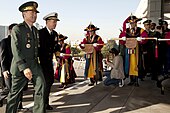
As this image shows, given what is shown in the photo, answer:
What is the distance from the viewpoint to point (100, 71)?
Answer: 25.6 ft

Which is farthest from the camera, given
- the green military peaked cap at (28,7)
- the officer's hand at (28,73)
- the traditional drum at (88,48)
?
the traditional drum at (88,48)

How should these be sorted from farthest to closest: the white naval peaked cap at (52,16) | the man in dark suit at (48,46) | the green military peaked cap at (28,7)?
the white naval peaked cap at (52,16) < the man in dark suit at (48,46) < the green military peaked cap at (28,7)

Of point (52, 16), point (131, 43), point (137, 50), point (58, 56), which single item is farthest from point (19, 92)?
point (137, 50)

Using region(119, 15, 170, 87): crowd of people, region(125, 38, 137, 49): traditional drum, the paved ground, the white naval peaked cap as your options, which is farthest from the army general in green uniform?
region(125, 38, 137, 49): traditional drum

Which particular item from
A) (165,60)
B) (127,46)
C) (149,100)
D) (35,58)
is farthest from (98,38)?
(35,58)

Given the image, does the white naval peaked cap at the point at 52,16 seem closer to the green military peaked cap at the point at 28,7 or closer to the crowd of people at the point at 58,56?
the crowd of people at the point at 58,56

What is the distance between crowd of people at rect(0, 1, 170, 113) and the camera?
11.2 feet

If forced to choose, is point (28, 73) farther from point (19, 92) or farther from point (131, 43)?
point (131, 43)

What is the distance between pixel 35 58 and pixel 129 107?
7.22 ft

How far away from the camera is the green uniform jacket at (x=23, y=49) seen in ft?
10.8

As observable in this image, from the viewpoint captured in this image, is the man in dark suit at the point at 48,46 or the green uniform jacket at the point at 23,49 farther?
the man in dark suit at the point at 48,46

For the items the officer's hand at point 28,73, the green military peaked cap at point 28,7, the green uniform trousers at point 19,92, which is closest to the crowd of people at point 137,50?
the green military peaked cap at point 28,7

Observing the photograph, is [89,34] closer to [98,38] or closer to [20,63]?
[98,38]

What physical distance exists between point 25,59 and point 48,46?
104 centimetres
